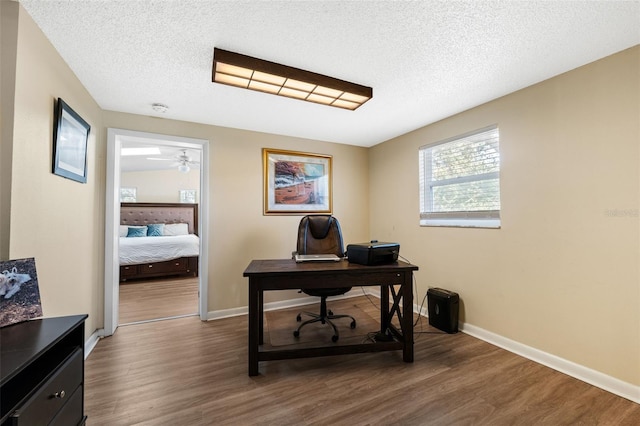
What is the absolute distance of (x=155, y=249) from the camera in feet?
16.9

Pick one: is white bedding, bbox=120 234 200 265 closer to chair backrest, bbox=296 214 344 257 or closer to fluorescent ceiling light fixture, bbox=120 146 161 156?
fluorescent ceiling light fixture, bbox=120 146 161 156

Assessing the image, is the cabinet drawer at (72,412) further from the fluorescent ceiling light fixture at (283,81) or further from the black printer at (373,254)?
the fluorescent ceiling light fixture at (283,81)

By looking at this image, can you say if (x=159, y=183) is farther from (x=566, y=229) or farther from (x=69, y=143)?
(x=566, y=229)

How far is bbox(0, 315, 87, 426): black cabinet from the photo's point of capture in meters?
0.87

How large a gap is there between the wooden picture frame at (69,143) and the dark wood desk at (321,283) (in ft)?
4.78

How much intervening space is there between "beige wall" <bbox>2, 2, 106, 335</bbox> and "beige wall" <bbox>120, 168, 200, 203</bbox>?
5.47 meters

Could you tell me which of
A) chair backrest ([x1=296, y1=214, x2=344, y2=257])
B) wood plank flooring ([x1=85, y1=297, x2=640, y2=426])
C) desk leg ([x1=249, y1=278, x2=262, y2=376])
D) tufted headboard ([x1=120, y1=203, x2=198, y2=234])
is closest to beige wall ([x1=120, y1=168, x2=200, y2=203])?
tufted headboard ([x1=120, y1=203, x2=198, y2=234])

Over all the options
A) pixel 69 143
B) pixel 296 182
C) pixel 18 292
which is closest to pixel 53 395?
pixel 18 292

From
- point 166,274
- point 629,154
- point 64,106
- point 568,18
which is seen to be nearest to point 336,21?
point 568,18

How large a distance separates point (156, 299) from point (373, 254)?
347 cm

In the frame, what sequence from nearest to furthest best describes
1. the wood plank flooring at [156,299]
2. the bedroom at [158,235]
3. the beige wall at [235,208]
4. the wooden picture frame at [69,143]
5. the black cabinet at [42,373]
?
the black cabinet at [42,373] → the wooden picture frame at [69,143] → the beige wall at [235,208] → the wood plank flooring at [156,299] → the bedroom at [158,235]

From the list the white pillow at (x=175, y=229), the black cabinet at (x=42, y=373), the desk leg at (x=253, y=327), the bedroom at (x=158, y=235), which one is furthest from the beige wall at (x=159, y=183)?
the black cabinet at (x=42, y=373)

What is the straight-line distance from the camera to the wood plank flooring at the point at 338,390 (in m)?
1.57

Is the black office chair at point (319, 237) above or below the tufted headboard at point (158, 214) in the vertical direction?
below
